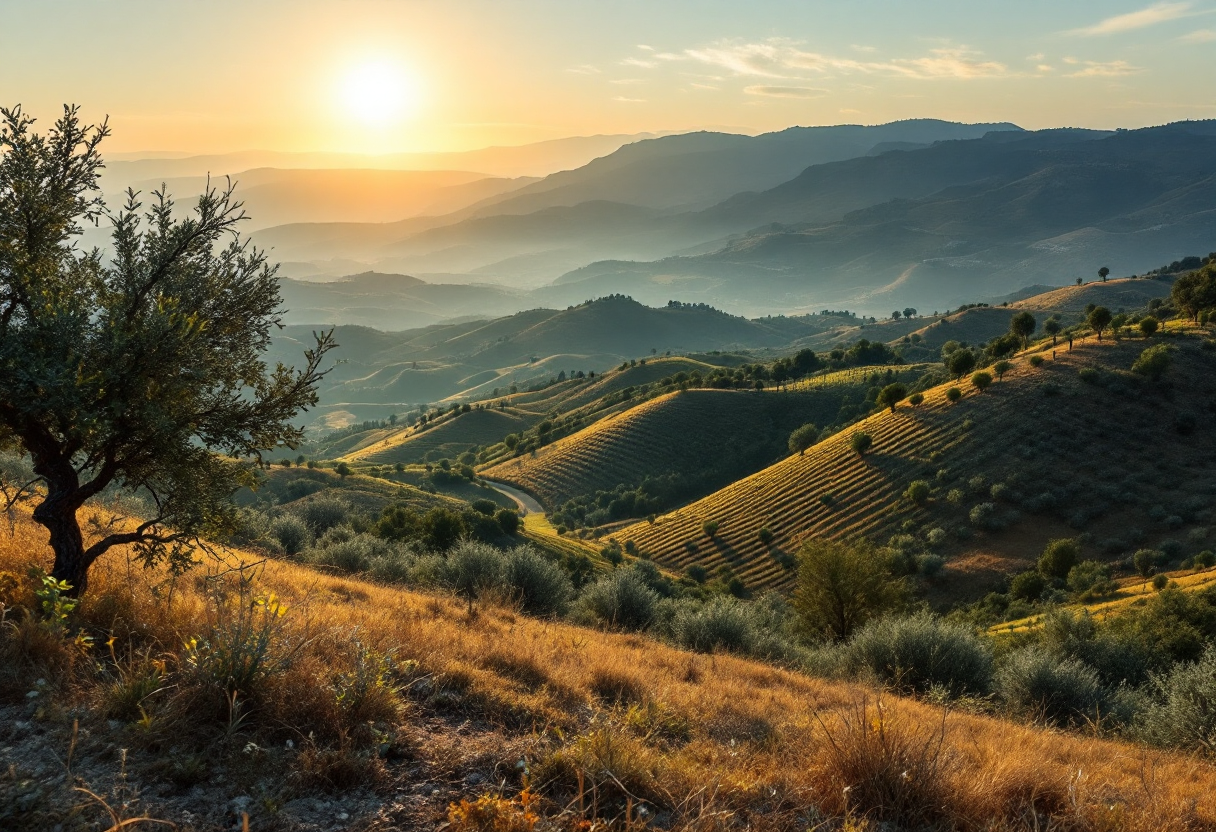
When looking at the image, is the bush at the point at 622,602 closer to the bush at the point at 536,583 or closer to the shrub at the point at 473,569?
the bush at the point at 536,583

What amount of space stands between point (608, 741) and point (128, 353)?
5.76 meters

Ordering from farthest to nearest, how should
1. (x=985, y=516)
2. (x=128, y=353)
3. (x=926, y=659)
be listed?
(x=985, y=516) < (x=926, y=659) < (x=128, y=353)

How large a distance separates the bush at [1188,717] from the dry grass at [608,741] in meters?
1.67

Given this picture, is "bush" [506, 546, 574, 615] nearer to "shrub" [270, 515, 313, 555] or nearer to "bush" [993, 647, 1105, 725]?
"shrub" [270, 515, 313, 555]

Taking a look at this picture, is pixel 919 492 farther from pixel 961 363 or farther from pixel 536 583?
pixel 536 583

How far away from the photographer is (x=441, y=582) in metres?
17.1

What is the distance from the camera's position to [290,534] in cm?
2419

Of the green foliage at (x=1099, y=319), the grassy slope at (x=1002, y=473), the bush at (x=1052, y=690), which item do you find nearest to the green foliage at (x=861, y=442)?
the grassy slope at (x=1002, y=473)

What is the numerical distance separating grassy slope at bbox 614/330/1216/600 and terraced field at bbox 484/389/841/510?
2579 centimetres

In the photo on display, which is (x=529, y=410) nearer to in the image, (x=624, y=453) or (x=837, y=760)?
(x=624, y=453)

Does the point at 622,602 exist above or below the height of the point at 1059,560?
above

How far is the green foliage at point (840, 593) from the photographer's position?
26609mm

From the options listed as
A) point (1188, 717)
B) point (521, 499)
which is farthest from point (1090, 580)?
Answer: point (521, 499)

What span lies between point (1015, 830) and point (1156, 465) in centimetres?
6352
